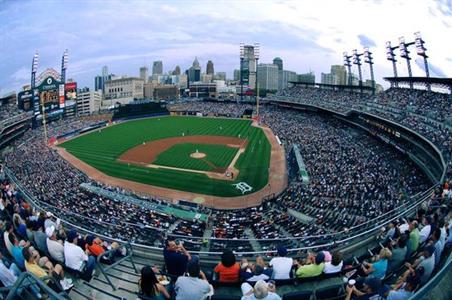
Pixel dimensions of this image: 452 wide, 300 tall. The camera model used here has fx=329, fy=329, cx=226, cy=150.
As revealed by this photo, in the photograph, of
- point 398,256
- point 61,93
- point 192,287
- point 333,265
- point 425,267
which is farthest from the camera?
point 61,93

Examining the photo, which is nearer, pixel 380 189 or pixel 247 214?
pixel 247 214

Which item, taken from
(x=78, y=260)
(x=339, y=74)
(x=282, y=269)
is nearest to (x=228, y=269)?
(x=282, y=269)

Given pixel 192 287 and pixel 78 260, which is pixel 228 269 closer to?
pixel 192 287

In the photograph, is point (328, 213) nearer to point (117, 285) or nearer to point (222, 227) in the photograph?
point (222, 227)

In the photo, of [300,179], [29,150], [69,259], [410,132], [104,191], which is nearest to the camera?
[69,259]

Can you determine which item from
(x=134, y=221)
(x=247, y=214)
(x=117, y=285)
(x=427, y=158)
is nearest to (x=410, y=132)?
(x=427, y=158)
